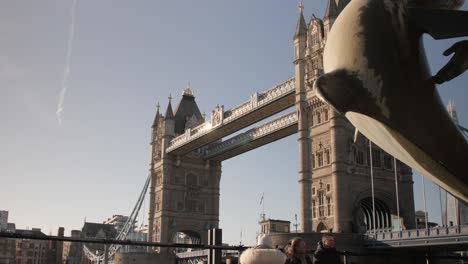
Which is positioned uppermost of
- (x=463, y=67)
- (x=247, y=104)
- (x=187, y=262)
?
(x=247, y=104)

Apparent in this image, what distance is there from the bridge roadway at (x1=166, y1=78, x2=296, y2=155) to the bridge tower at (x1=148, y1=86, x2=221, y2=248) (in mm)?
2762

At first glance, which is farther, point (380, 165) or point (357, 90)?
point (380, 165)

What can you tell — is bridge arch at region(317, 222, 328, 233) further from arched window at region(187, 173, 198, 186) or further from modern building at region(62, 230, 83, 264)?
modern building at region(62, 230, 83, 264)

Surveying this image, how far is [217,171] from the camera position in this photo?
194 ft

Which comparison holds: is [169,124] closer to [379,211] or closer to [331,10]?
[331,10]

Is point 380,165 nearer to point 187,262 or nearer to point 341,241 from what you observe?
point 341,241

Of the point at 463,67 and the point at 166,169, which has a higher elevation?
the point at 166,169

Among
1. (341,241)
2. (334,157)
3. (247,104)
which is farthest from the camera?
(247,104)

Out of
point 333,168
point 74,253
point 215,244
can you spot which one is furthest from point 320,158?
point 74,253

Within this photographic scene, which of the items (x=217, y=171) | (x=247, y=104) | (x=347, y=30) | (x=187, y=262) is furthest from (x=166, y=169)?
(x=347, y=30)

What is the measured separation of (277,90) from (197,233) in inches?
1000

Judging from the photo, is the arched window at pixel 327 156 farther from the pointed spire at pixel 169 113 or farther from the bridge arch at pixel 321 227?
the pointed spire at pixel 169 113

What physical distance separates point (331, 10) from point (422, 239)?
15584 millimetres

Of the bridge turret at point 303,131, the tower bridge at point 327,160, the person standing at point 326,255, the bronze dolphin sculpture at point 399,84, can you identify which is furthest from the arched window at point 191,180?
the bronze dolphin sculpture at point 399,84
